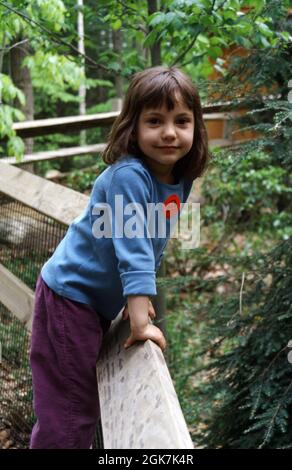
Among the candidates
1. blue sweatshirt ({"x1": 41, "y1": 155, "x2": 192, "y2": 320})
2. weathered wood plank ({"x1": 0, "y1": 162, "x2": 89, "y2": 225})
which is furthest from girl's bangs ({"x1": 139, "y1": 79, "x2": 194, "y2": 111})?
weathered wood plank ({"x1": 0, "y1": 162, "x2": 89, "y2": 225})

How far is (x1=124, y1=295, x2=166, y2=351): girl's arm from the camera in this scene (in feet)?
4.37

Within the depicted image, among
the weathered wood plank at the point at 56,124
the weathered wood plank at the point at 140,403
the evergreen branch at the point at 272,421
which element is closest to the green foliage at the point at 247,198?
the weathered wood plank at the point at 56,124

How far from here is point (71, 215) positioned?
183cm

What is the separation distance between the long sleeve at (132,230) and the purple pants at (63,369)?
26 cm

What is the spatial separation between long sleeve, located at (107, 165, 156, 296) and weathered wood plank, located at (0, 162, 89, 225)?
394mm

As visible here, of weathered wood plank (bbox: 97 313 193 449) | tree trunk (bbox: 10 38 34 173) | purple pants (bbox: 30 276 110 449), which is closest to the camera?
weathered wood plank (bbox: 97 313 193 449)

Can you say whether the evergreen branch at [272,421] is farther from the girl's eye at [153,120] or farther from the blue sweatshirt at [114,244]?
the girl's eye at [153,120]

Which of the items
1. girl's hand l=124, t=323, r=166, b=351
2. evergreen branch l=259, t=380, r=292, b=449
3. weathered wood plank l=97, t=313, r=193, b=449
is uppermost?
girl's hand l=124, t=323, r=166, b=351

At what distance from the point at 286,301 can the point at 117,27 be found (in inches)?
75.3

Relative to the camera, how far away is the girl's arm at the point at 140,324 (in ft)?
4.37

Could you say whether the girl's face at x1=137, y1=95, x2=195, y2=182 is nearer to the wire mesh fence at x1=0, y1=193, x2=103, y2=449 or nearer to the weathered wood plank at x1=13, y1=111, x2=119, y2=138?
the wire mesh fence at x1=0, y1=193, x2=103, y2=449

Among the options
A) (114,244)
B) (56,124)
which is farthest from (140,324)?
(56,124)

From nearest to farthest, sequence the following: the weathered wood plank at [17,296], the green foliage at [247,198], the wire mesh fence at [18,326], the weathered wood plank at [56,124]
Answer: the weathered wood plank at [17,296] < the wire mesh fence at [18,326] < the weathered wood plank at [56,124] < the green foliage at [247,198]

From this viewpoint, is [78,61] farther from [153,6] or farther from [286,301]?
[286,301]
